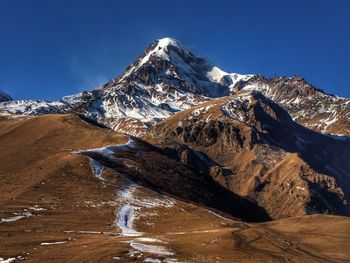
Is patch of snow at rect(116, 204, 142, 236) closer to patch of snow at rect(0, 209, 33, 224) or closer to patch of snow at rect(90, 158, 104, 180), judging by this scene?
patch of snow at rect(0, 209, 33, 224)

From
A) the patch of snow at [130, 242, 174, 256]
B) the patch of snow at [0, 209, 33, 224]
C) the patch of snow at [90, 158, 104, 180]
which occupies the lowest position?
the patch of snow at [130, 242, 174, 256]

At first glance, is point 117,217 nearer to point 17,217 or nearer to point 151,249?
point 17,217

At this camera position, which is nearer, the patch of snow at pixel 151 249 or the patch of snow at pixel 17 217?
the patch of snow at pixel 151 249

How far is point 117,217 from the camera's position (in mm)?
88312

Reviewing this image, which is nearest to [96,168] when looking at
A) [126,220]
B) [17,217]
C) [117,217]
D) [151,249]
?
[117,217]

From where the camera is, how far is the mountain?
6156 cm

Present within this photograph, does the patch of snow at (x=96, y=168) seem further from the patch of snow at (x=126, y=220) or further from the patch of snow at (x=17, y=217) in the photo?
the patch of snow at (x=17, y=217)

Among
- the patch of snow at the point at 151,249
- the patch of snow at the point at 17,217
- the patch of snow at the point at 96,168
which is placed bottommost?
the patch of snow at the point at 151,249

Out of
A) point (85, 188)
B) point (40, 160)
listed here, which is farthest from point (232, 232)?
point (40, 160)

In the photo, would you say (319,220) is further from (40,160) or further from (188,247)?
(40,160)

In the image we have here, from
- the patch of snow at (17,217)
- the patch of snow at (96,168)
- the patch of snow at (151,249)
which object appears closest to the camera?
the patch of snow at (151,249)

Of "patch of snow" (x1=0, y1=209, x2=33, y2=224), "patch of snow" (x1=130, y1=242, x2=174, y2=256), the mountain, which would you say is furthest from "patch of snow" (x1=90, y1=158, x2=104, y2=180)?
"patch of snow" (x1=130, y1=242, x2=174, y2=256)

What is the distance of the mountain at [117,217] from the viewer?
61562 millimetres

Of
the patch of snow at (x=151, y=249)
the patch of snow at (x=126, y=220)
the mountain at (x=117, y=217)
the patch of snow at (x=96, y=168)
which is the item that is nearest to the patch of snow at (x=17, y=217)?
the mountain at (x=117, y=217)
